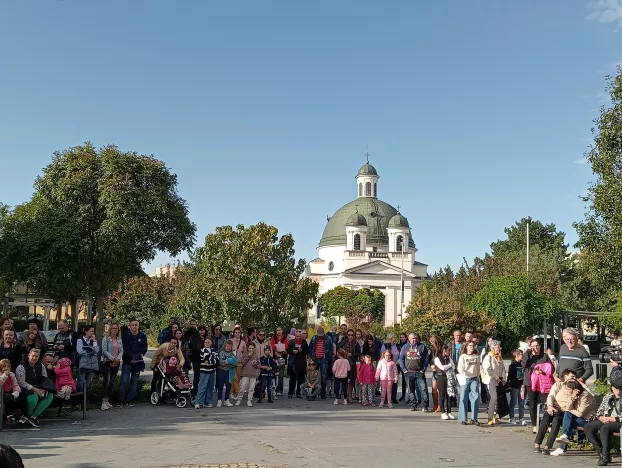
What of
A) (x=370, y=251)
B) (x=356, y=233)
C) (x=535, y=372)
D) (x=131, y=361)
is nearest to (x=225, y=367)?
(x=131, y=361)

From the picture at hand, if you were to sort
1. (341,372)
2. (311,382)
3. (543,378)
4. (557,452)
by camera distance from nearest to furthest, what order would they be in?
1. (557,452)
2. (543,378)
3. (341,372)
4. (311,382)

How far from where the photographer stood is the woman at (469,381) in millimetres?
12141

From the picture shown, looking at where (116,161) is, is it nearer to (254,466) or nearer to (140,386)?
(140,386)

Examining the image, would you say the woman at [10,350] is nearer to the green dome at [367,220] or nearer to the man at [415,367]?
the man at [415,367]

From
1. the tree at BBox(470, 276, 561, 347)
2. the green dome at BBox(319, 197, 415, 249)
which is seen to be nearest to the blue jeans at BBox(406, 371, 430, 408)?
the tree at BBox(470, 276, 561, 347)

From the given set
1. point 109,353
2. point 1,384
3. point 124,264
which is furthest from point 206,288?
point 1,384

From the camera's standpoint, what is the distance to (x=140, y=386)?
1491 centimetres

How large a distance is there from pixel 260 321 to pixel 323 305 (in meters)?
36.9

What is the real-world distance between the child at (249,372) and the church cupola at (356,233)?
68.9 meters

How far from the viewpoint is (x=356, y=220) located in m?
83.4

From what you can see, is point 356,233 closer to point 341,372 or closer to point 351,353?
point 351,353

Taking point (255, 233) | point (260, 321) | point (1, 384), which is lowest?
point (1, 384)

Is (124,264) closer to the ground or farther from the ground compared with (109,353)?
farther from the ground

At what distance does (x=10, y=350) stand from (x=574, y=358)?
9.48 m
